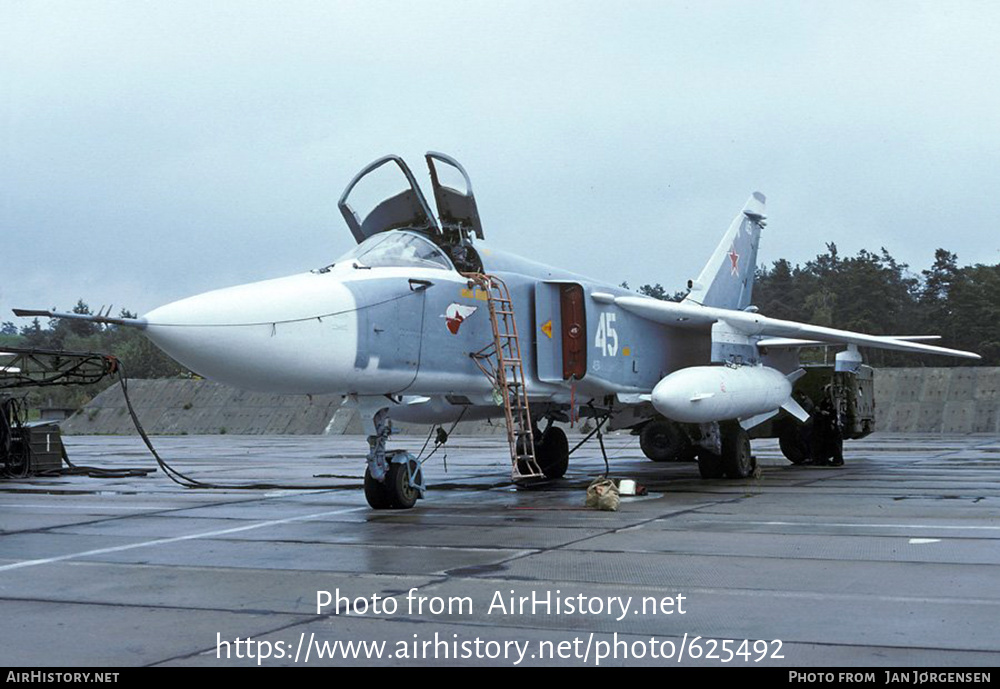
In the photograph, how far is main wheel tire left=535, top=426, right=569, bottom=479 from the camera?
49.7 ft

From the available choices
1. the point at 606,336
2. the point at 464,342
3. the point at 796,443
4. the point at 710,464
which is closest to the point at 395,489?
the point at 464,342

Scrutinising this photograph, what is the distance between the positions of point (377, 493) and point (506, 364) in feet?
6.92

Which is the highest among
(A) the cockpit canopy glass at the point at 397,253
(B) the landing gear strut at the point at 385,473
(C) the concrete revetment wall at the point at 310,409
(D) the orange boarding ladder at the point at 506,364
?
(A) the cockpit canopy glass at the point at 397,253

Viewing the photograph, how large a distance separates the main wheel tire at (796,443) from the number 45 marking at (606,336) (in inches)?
256

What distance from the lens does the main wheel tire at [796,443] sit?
18.3 m

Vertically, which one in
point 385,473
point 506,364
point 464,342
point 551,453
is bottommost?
point 551,453

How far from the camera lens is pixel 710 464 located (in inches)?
571

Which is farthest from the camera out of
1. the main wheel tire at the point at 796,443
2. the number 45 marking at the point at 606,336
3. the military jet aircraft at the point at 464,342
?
the main wheel tire at the point at 796,443

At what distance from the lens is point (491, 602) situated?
5480 millimetres

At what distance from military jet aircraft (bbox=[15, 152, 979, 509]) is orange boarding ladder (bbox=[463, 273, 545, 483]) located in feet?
0.08

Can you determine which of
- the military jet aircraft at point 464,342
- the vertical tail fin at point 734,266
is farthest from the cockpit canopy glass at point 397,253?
the vertical tail fin at point 734,266

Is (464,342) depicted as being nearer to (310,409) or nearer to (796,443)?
(796,443)

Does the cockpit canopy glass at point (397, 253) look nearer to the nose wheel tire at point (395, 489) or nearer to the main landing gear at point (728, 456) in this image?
the nose wheel tire at point (395, 489)

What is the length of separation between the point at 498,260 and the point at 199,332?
4472 mm
